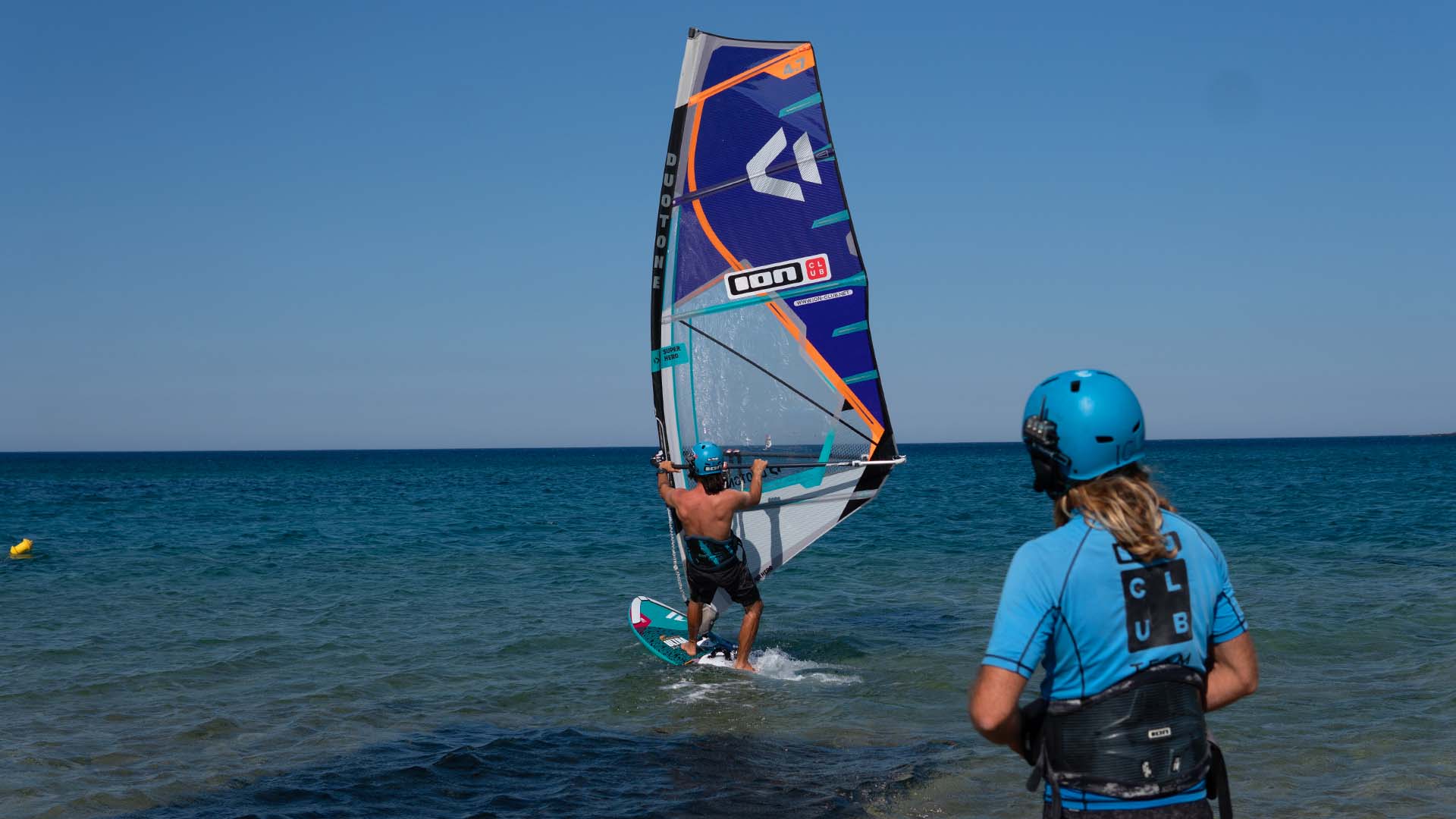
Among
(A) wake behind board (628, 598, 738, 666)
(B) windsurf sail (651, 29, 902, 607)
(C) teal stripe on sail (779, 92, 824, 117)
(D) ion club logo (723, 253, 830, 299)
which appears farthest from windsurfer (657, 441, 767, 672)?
(C) teal stripe on sail (779, 92, 824, 117)

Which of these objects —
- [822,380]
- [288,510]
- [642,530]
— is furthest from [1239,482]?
[822,380]

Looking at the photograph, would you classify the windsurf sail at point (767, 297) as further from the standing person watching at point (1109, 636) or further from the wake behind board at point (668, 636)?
the standing person watching at point (1109, 636)

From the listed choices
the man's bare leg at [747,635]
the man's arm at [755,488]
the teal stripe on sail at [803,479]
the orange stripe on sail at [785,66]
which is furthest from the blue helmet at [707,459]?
the orange stripe on sail at [785,66]

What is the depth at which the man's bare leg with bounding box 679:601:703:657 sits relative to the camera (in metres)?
10.1

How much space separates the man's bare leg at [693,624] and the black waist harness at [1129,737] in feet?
24.6

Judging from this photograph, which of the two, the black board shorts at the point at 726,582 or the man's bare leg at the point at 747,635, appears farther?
the man's bare leg at the point at 747,635

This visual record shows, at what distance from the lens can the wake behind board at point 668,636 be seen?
33.8 ft

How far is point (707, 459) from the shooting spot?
30.5 feet

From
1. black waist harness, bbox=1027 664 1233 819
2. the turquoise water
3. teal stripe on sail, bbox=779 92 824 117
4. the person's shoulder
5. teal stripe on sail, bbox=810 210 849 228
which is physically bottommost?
the turquoise water

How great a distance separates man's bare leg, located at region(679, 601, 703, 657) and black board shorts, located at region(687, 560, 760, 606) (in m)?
0.17

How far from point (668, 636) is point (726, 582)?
1.31 meters

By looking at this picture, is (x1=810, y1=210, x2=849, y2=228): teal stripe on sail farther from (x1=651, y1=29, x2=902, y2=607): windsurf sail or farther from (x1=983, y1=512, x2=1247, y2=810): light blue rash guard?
(x1=983, y1=512, x2=1247, y2=810): light blue rash guard

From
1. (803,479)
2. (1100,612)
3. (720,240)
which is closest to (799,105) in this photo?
(720,240)

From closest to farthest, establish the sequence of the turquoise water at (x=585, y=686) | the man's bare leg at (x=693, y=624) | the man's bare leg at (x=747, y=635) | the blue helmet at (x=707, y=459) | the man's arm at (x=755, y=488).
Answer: the turquoise water at (x=585, y=686) < the man's arm at (x=755, y=488) < the blue helmet at (x=707, y=459) < the man's bare leg at (x=747, y=635) < the man's bare leg at (x=693, y=624)
